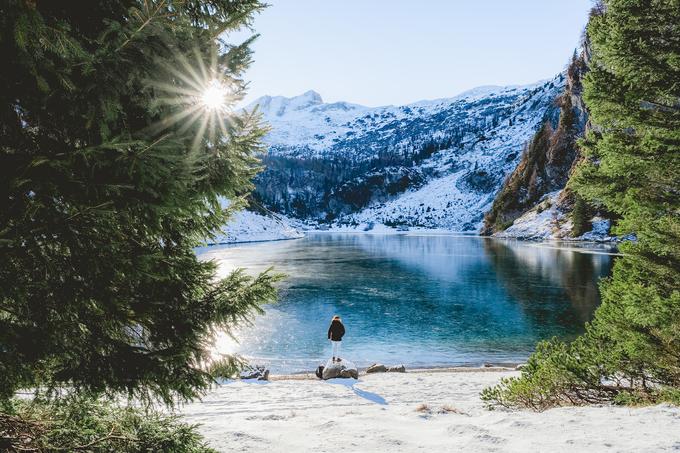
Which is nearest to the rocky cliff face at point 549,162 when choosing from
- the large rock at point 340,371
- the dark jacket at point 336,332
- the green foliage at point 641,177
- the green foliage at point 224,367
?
the dark jacket at point 336,332

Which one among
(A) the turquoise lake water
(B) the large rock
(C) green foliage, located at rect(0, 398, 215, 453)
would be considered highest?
(C) green foliage, located at rect(0, 398, 215, 453)

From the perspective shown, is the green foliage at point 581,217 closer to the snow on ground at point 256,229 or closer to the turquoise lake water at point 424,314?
the turquoise lake water at point 424,314

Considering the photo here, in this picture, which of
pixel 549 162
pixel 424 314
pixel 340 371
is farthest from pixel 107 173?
pixel 549 162

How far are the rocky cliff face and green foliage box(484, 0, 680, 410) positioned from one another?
111 metres

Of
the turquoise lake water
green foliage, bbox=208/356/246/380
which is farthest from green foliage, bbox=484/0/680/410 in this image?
the turquoise lake water

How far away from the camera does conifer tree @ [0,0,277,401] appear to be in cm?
306

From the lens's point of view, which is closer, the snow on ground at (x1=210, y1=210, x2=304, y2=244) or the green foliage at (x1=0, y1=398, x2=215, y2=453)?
the green foliage at (x1=0, y1=398, x2=215, y2=453)

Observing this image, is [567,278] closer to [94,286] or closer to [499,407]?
[499,407]

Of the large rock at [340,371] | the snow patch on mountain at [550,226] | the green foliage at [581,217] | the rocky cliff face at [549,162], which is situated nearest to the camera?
the large rock at [340,371]

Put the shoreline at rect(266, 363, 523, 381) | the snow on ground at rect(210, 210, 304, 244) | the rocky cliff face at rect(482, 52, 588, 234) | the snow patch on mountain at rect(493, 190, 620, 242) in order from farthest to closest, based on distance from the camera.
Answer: the snow on ground at rect(210, 210, 304, 244)
the rocky cliff face at rect(482, 52, 588, 234)
the snow patch on mountain at rect(493, 190, 620, 242)
the shoreline at rect(266, 363, 523, 381)

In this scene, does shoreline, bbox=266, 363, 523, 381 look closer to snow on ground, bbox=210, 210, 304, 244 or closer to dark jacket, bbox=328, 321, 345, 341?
dark jacket, bbox=328, 321, 345, 341

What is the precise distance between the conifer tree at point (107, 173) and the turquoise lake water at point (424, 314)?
5150 millimetres

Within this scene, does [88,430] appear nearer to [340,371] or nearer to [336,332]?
[340,371]

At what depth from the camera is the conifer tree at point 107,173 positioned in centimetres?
306
